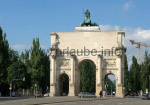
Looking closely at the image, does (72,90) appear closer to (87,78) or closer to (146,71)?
(87,78)

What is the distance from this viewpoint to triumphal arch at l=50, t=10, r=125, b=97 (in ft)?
254

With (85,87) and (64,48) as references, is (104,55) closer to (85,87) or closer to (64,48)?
(64,48)

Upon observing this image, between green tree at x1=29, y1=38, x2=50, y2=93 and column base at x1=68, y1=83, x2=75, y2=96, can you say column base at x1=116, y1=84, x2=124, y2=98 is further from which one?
green tree at x1=29, y1=38, x2=50, y2=93

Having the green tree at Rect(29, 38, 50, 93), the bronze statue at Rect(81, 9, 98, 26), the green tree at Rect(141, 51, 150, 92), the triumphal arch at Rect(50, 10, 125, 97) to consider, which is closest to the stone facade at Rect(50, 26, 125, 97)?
the triumphal arch at Rect(50, 10, 125, 97)

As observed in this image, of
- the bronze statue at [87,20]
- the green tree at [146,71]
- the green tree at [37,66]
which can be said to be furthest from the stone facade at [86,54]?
the green tree at [146,71]

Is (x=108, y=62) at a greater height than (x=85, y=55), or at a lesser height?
lesser

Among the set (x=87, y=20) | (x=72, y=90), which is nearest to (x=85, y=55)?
(x=72, y=90)

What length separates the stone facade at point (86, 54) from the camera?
7738 cm

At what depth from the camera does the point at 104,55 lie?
7838cm

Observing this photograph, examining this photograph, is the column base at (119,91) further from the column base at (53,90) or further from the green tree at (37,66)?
the green tree at (37,66)

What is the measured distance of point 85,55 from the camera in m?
79.1

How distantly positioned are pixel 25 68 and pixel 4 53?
973 inches

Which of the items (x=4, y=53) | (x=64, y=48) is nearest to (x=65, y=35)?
(x=64, y=48)

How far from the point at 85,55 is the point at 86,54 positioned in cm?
31
